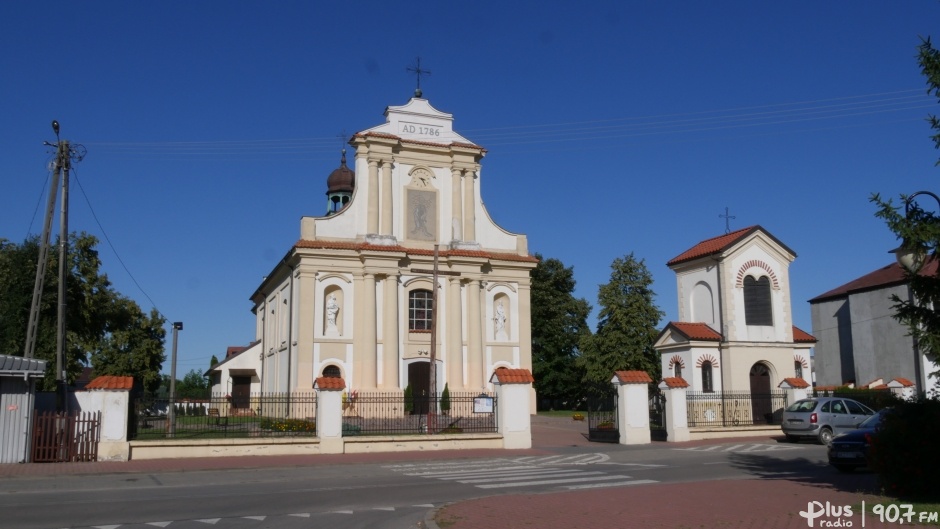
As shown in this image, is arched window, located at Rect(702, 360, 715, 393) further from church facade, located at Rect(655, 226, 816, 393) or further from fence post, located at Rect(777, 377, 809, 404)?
fence post, located at Rect(777, 377, 809, 404)

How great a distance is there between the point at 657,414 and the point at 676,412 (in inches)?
51.3

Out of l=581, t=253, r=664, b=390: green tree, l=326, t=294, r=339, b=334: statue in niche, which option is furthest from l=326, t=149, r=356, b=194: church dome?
l=581, t=253, r=664, b=390: green tree

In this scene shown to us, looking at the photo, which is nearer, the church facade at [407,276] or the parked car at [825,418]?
the parked car at [825,418]

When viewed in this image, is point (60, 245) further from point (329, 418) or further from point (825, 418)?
point (825, 418)

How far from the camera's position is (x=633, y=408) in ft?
85.7

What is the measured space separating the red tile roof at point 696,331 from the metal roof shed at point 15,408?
937 inches

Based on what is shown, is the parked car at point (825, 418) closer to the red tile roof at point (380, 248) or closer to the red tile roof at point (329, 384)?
the red tile roof at point (329, 384)

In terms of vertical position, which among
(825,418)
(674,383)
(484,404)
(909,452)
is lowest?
(825,418)

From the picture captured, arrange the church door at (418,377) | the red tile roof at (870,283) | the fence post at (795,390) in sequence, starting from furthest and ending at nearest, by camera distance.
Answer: the red tile roof at (870,283)
the church door at (418,377)
the fence post at (795,390)

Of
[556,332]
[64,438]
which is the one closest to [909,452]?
[64,438]

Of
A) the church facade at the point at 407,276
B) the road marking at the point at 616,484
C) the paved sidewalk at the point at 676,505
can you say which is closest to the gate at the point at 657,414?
the paved sidewalk at the point at 676,505

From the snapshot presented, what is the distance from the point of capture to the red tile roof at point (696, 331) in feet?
108

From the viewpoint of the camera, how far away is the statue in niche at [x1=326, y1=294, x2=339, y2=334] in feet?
128

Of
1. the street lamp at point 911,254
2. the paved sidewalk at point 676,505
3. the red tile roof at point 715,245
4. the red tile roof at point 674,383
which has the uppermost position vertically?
the red tile roof at point 715,245
